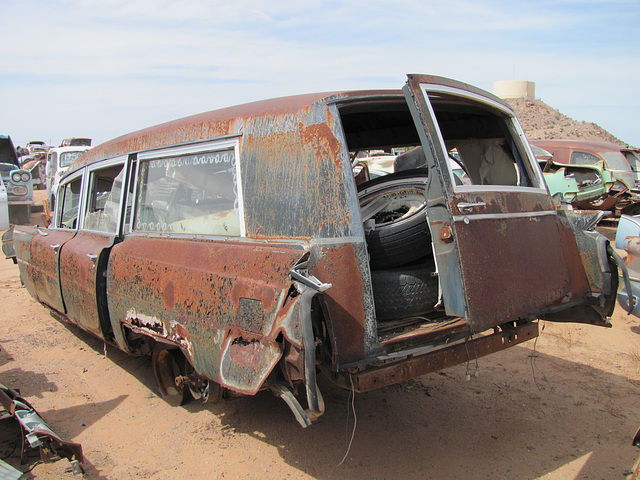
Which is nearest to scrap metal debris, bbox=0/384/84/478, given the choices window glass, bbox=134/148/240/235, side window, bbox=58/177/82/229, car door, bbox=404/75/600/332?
window glass, bbox=134/148/240/235

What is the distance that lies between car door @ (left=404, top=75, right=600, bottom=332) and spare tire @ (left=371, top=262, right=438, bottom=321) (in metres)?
0.24

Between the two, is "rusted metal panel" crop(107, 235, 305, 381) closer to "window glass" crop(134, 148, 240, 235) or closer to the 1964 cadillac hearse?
the 1964 cadillac hearse

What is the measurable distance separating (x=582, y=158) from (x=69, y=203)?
12408 mm

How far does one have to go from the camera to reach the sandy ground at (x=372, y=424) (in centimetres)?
286

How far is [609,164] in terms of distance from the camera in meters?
12.7

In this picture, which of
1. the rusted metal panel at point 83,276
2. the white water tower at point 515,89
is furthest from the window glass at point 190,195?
the white water tower at point 515,89

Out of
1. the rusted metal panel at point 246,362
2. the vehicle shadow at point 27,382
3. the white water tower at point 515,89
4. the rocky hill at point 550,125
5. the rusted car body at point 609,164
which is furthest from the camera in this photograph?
the white water tower at point 515,89

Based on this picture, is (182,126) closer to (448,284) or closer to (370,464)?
(448,284)

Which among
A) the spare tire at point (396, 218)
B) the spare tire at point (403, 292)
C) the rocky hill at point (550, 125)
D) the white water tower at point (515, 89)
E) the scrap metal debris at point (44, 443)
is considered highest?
the white water tower at point (515, 89)

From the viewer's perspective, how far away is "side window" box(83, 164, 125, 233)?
4.00 metres

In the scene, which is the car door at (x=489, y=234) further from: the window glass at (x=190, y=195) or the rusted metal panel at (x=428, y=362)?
the window glass at (x=190, y=195)

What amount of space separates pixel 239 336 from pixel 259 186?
2.70ft

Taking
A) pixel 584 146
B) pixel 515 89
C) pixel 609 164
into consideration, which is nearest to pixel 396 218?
pixel 609 164

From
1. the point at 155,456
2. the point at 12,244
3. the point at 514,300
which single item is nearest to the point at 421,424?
the point at 514,300
